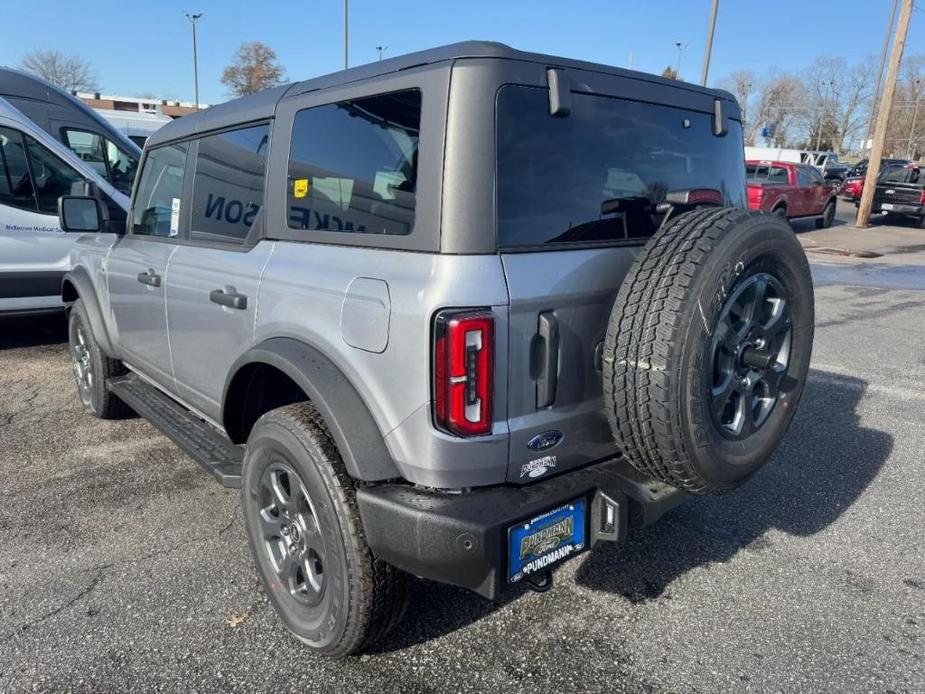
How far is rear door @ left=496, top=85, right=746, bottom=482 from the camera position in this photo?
2.12 metres

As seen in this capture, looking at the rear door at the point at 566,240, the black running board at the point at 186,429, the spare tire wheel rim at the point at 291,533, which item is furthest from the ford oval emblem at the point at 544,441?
the black running board at the point at 186,429

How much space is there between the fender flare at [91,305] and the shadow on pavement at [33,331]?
233 centimetres

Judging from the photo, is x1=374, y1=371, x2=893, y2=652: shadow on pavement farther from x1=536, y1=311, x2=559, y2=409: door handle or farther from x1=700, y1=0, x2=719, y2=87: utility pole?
x1=700, y1=0, x2=719, y2=87: utility pole

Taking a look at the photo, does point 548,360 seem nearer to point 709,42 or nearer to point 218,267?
point 218,267

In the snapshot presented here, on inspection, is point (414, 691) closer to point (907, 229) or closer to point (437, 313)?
point (437, 313)

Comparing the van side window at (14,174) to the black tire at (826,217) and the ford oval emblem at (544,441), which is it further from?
the black tire at (826,217)

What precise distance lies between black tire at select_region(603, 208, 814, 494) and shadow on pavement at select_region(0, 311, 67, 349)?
6155mm

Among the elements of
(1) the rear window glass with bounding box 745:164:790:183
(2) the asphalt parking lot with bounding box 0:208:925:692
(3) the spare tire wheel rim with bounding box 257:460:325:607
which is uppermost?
(1) the rear window glass with bounding box 745:164:790:183

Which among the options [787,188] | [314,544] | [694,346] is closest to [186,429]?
[314,544]

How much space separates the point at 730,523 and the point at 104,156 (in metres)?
8.37

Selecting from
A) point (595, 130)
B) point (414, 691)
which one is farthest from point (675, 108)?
point (414, 691)

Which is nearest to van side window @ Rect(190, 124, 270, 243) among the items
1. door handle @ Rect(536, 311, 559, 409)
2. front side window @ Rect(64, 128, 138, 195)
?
door handle @ Rect(536, 311, 559, 409)

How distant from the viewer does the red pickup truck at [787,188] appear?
1736 cm

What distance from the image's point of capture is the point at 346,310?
226 cm
